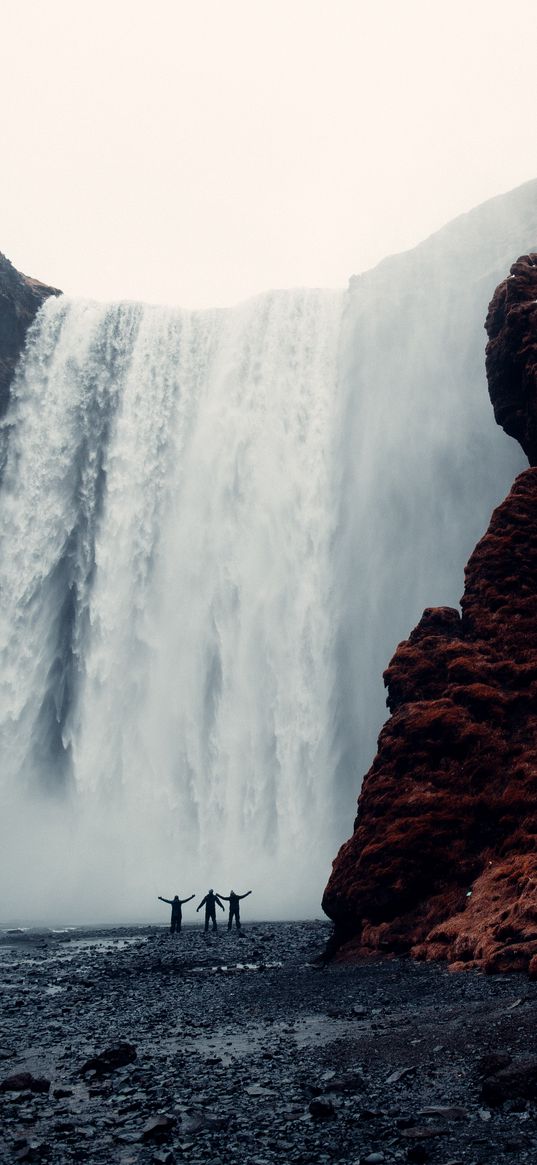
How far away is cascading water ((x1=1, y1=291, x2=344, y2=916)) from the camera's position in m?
37.9

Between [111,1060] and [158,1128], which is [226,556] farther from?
[158,1128]

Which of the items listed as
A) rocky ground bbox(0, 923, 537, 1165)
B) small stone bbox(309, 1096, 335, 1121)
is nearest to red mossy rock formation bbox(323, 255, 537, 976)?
rocky ground bbox(0, 923, 537, 1165)

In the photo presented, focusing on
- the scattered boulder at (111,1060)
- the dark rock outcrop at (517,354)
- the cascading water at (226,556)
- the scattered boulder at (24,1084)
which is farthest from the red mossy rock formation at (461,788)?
the cascading water at (226,556)

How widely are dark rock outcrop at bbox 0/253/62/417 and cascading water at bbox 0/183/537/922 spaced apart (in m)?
0.99

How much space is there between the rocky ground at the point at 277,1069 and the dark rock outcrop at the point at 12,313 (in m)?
41.4

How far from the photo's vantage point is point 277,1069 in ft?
27.7

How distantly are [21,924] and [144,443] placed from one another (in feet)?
88.9

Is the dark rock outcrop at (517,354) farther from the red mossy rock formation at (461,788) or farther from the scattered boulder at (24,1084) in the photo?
the scattered boulder at (24,1084)

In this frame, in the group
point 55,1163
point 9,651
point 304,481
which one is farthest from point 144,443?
point 55,1163

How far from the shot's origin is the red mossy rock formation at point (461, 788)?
14.5m

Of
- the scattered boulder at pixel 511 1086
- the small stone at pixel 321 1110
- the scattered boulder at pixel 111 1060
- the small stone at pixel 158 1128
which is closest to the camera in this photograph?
the scattered boulder at pixel 511 1086

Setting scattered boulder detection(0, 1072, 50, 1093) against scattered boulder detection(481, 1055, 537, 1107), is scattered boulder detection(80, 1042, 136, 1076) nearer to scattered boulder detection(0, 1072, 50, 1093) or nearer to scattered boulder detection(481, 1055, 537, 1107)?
scattered boulder detection(0, 1072, 50, 1093)

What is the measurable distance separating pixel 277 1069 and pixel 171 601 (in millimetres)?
35917

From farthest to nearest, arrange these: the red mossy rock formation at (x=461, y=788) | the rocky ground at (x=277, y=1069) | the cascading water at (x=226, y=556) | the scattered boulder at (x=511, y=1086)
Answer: the cascading water at (x=226, y=556), the red mossy rock formation at (x=461, y=788), the scattered boulder at (x=511, y=1086), the rocky ground at (x=277, y=1069)
